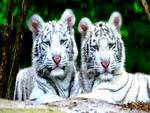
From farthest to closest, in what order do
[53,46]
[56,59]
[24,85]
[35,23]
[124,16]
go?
[124,16]
[24,85]
[35,23]
[53,46]
[56,59]

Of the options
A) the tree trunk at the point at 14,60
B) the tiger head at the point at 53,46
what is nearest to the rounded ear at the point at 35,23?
the tiger head at the point at 53,46

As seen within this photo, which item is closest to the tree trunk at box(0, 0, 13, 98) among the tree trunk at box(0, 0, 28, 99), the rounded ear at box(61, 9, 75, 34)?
the tree trunk at box(0, 0, 28, 99)

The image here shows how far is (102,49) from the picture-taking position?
8.31 m

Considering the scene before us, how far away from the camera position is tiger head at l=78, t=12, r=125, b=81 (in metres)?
8.25

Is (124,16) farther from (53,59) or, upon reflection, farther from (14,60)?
(14,60)

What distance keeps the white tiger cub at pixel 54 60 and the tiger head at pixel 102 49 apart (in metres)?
0.17

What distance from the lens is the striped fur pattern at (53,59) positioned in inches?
320

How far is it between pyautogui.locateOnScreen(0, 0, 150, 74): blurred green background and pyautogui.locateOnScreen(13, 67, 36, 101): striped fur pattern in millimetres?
4364

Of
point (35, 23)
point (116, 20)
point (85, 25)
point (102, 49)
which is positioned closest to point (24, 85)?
point (35, 23)

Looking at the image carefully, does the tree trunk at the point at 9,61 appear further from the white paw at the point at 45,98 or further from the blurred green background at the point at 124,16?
the blurred green background at the point at 124,16

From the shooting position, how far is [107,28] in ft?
28.1

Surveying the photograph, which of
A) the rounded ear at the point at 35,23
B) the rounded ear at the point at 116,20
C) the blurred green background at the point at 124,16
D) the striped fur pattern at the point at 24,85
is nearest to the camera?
the rounded ear at the point at 35,23

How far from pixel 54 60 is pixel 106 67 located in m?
0.64

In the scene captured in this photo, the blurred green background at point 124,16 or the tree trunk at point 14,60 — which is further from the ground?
the blurred green background at point 124,16
